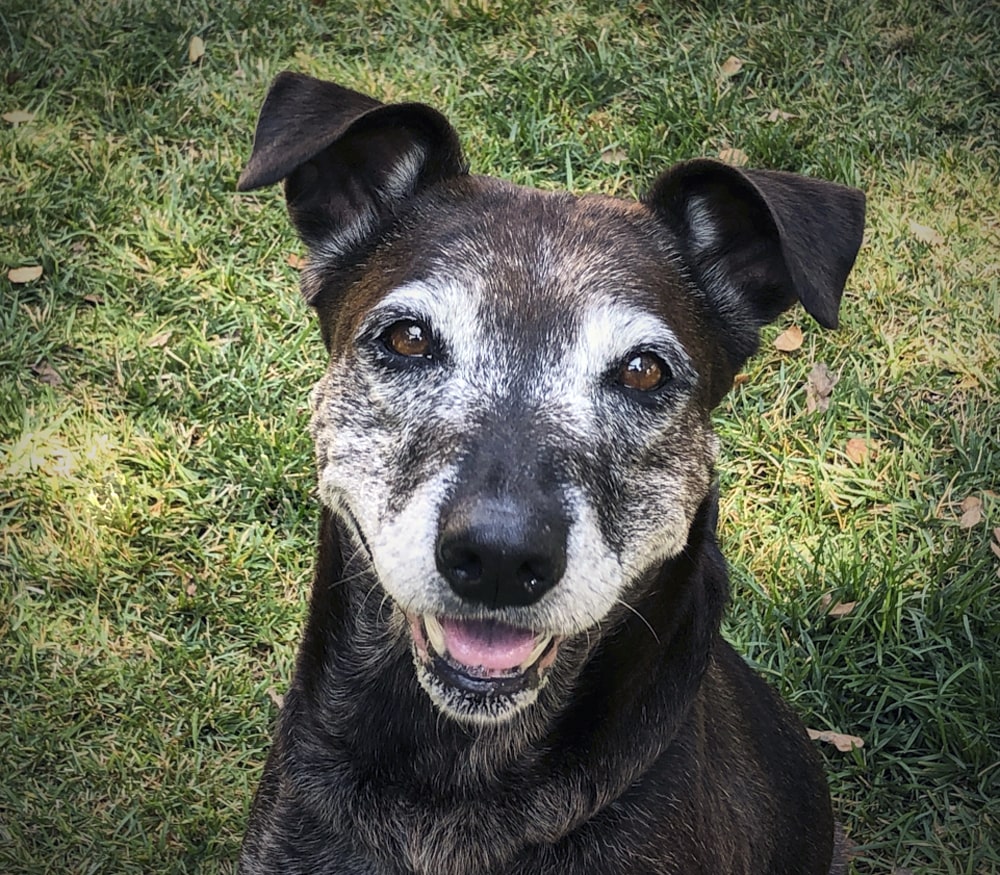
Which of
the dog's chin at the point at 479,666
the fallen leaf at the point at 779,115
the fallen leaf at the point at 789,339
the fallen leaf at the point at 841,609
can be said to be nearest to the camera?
Answer: the dog's chin at the point at 479,666

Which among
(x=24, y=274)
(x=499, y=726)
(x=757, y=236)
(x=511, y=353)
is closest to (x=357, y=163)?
(x=511, y=353)

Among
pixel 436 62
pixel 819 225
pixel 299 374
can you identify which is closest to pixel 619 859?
pixel 819 225

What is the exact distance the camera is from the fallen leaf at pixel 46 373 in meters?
5.72

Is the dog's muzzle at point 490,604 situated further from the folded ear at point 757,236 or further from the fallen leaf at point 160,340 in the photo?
the fallen leaf at point 160,340

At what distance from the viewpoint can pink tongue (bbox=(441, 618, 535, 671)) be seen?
2926 mm

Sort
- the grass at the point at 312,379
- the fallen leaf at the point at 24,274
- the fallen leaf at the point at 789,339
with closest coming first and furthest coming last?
1. the grass at the point at 312,379
2. the fallen leaf at the point at 789,339
3. the fallen leaf at the point at 24,274

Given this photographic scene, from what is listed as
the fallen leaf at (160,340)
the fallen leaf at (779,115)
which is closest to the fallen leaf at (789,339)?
the fallen leaf at (779,115)

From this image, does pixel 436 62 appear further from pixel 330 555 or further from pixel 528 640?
pixel 528 640

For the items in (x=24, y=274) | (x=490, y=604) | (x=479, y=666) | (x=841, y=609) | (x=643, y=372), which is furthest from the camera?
(x=24, y=274)

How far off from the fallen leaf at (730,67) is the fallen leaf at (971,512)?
9.13ft

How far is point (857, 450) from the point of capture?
217 inches

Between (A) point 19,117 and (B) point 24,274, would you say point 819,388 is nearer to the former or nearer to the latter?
(B) point 24,274

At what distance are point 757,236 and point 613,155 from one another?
3131 millimetres

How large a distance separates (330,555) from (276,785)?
68cm
